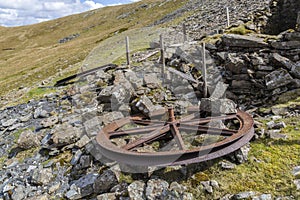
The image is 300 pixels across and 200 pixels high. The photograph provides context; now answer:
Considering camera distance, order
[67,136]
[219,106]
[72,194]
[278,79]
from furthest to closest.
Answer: [278,79] < [67,136] < [219,106] < [72,194]

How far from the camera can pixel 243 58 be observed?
10.0 meters

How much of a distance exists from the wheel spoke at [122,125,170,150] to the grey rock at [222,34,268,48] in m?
5.54

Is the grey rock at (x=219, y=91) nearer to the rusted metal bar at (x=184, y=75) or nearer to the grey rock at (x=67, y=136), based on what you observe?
the rusted metal bar at (x=184, y=75)

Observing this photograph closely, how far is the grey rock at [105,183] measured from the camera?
588 cm

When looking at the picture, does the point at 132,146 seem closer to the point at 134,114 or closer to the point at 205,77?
the point at 134,114

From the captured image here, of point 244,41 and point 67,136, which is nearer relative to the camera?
point 67,136

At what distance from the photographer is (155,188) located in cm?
532

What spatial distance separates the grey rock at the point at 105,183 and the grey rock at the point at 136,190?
1.94 ft

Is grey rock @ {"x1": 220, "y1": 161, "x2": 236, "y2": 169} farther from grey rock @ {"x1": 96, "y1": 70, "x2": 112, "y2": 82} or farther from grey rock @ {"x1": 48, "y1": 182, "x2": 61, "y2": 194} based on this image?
grey rock @ {"x1": 96, "y1": 70, "x2": 112, "y2": 82}

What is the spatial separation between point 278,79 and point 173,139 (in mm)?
4540

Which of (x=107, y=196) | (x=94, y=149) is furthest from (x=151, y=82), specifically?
(x=107, y=196)

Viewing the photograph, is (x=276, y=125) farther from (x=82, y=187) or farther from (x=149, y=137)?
(x=82, y=187)

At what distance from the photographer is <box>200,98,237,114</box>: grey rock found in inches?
281

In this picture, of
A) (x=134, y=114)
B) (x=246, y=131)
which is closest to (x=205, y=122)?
(x=246, y=131)
